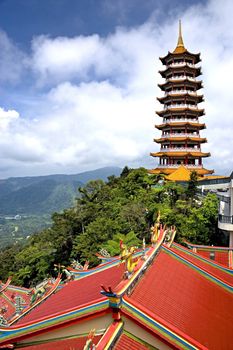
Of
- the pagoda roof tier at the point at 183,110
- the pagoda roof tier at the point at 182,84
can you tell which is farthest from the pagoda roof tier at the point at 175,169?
the pagoda roof tier at the point at 182,84

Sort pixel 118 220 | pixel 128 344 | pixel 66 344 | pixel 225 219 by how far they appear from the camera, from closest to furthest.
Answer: pixel 128 344, pixel 66 344, pixel 225 219, pixel 118 220

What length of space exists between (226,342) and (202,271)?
2.90 metres

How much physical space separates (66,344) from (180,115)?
39.7 metres

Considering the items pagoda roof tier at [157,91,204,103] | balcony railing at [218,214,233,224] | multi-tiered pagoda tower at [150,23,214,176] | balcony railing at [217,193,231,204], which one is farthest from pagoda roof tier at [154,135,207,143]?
balcony railing at [218,214,233,224]

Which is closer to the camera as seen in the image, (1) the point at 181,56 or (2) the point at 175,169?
(2) the point at 175,169

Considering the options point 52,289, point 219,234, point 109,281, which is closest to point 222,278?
point 109,281

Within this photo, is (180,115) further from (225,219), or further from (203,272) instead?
(203,272)

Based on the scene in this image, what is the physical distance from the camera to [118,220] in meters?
27.5

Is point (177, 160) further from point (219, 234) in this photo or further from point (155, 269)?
point (155, 269)

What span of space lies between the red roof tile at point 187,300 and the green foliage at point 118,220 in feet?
40.3

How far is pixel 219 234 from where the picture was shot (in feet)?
77.8

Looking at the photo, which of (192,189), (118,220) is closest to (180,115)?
(192,189)

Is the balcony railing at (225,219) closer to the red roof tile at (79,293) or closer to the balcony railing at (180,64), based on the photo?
the red roof tile at (79,293)

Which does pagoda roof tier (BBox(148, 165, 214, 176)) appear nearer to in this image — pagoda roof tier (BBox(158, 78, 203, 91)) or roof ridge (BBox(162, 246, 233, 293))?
pagoda roof tier (BBox(158, 78, 203, 91))
